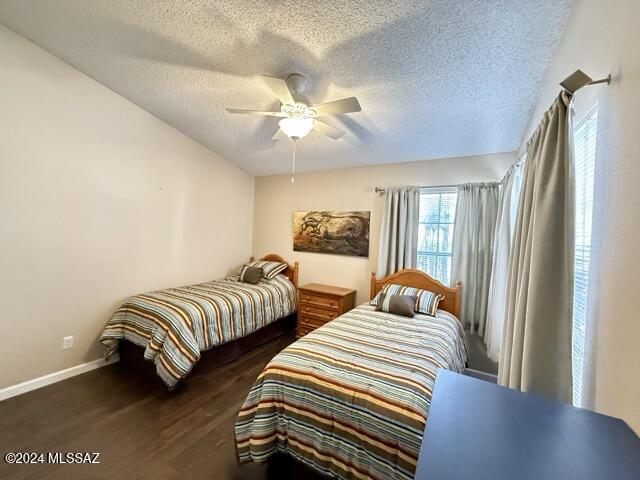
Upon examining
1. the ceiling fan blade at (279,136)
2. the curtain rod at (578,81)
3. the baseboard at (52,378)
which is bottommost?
the baseboard at (52,378)

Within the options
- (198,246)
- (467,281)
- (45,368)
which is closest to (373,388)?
(467,281)

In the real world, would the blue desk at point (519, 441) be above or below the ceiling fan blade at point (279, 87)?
below

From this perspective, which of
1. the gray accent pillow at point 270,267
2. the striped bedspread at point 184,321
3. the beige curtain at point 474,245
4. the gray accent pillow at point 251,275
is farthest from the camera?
the gray accent pillow at point 270,267

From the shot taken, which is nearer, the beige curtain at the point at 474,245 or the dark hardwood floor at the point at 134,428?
the dark hardwood floor at the point at 134,428

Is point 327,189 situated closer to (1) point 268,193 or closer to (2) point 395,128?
(1) point 268,193

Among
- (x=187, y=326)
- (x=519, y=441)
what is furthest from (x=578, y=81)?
(x=187, y=326)

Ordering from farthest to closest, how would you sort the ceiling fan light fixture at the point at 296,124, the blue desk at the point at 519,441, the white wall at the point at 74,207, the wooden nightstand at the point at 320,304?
the wooden nightstand at the point at 320,304, the white wall at the point at 74,207, the ceiling fan light fixture at the point at 296,124, the blue desk at the point at 519,441

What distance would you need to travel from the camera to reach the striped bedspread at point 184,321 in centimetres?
241

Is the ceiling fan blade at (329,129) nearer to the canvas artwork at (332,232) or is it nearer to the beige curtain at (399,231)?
the beige curtain at (399,231)

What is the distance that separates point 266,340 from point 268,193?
237cm

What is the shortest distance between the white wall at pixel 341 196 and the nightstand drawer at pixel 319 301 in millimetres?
459

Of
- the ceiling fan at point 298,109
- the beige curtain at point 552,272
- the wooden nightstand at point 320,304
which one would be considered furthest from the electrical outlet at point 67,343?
the beige curtain at point 552,272

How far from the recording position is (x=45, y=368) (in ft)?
8.18

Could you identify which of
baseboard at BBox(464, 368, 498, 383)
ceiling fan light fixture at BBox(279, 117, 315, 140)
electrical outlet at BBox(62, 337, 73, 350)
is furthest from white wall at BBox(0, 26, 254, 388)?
baseboard at BBox(464, 368, 498, 383)
